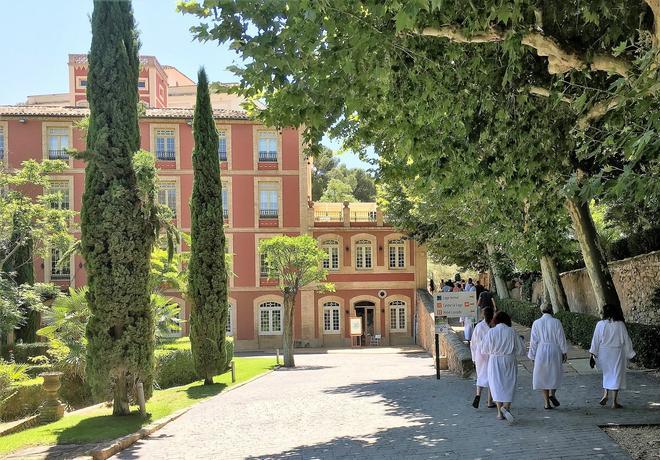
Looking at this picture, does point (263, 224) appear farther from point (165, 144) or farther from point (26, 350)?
point (26, 350)

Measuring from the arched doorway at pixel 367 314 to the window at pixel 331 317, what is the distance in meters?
1.31

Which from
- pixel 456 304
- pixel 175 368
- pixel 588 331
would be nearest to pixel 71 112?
pixel 175 368

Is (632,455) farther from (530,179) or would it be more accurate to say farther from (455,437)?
(530,179)

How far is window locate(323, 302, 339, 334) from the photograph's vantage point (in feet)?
134

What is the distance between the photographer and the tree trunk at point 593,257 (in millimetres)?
15414

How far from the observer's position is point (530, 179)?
1082cm

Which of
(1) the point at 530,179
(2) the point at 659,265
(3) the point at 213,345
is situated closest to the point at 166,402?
(3) the point at 213,345

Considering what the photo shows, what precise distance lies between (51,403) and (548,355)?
10000 mm

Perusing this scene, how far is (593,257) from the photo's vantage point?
15609mm

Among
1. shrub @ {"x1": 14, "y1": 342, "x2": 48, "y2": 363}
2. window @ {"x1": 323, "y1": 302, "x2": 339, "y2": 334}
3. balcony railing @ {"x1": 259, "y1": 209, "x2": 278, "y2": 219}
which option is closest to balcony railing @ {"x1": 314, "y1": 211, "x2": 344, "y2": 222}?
balcony railing @ {"x1": 259, "y1": 209, "x2": 278, "y2": 219}

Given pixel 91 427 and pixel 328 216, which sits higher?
pixel 328 216

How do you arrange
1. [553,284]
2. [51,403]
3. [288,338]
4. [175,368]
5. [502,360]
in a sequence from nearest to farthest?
1. [502,360]
2. [51,403]
3. [175,368]
4. [553,284]
5. [288,338]

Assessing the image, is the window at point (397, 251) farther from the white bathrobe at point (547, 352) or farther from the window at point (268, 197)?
the white bathrobe at point (547, 352)

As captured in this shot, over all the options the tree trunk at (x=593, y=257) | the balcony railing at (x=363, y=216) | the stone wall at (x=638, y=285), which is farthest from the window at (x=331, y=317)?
the tree trunk at (x=593, y=257)
